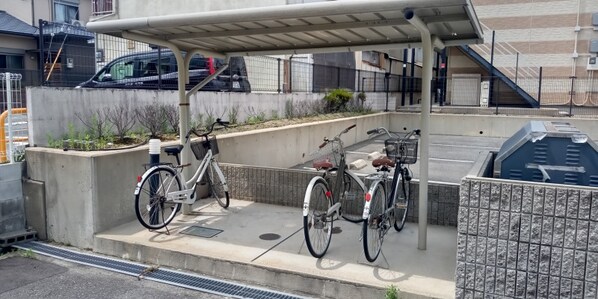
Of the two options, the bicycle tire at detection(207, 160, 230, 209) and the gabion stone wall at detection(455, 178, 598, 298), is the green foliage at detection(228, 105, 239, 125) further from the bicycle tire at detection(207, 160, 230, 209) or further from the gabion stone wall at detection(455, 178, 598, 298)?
the gabion stone wall at detection(455, 178, 598, 298)

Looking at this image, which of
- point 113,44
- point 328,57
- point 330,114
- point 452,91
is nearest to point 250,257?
point 113,44

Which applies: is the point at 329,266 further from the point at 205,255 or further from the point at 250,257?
the point at 205,255

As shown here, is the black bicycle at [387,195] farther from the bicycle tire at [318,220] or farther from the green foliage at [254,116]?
the green foliage at [254,116]

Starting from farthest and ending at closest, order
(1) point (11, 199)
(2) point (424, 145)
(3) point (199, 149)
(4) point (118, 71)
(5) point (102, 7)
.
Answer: (5) point (102, 7)
(4) point (118, 71)
(3) point (199, 149)
(1) point (11, 199)
(2) point (424, 145)

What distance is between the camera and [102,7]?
852 inches

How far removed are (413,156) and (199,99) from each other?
5099 millimetres

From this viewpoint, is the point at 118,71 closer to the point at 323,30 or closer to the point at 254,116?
the point at 254,116

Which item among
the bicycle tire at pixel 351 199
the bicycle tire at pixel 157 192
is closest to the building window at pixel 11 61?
the bicycle tire at pixel 157 192

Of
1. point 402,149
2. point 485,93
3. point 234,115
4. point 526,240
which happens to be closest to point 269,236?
point 402,149

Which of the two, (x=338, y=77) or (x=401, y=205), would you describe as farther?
(x=338, y=77)

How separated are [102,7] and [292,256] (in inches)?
840

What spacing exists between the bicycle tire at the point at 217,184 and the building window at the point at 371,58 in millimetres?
16807

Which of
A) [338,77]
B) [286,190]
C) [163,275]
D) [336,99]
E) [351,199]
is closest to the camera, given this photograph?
[163,275]

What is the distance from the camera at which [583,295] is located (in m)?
2.74
